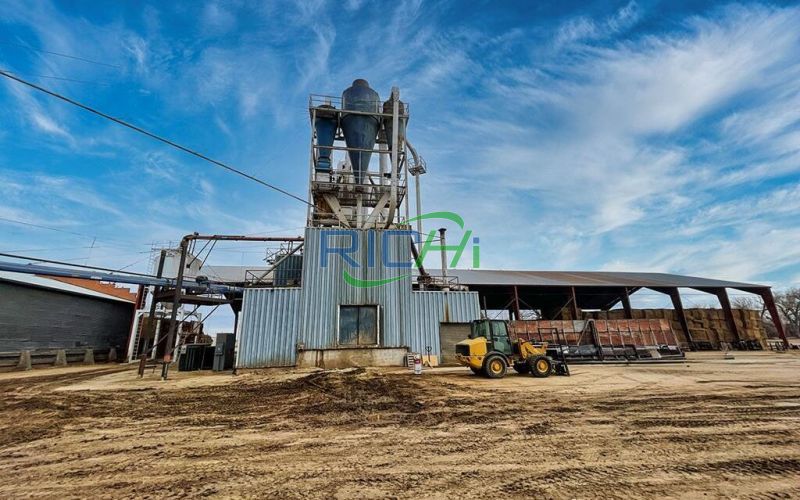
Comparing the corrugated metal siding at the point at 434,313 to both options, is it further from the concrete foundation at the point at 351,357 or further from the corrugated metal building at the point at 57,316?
the corrugated metal building at the point at 57,316

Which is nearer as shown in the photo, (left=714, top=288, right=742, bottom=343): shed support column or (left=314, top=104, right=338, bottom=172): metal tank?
(left=314, top=104, right=338, bottom=172): metal tank

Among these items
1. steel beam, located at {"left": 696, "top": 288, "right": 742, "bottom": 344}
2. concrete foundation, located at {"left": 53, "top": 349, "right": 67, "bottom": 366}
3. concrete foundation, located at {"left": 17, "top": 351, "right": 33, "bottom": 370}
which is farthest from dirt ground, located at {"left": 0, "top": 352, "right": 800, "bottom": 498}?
steel beam, located at {"left": 696, "top": 288, "right": 742, "bottom": 344}

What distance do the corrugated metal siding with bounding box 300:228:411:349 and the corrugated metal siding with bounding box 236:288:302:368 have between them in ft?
2.12

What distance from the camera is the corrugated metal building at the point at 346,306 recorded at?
16062 millimetres

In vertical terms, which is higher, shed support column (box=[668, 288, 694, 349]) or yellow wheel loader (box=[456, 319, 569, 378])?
shed support column (box=[668, 288, 694, 349])

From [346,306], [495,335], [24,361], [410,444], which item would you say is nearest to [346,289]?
[346,306]

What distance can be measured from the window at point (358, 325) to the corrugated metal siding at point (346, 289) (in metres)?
0.32

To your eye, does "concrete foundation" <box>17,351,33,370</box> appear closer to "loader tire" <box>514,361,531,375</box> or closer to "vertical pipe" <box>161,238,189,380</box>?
"vertical pipe" <box>161,238,189,380</box>

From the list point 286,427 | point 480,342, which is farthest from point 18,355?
point 480,342

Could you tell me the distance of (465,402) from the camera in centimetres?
770

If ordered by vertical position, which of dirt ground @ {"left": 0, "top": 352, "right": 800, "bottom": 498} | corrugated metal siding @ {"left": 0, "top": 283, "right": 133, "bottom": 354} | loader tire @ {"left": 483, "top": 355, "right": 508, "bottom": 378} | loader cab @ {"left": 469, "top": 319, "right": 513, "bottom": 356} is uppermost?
corrugated metal siding @ {"left": 0, "top": 283, "right": 133, "bottom": 354}

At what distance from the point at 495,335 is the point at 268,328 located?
35.8ft

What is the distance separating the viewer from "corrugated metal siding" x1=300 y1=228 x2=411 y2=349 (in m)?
16.6

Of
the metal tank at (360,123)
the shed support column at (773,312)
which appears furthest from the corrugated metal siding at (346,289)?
the shed support column at (773,312)
